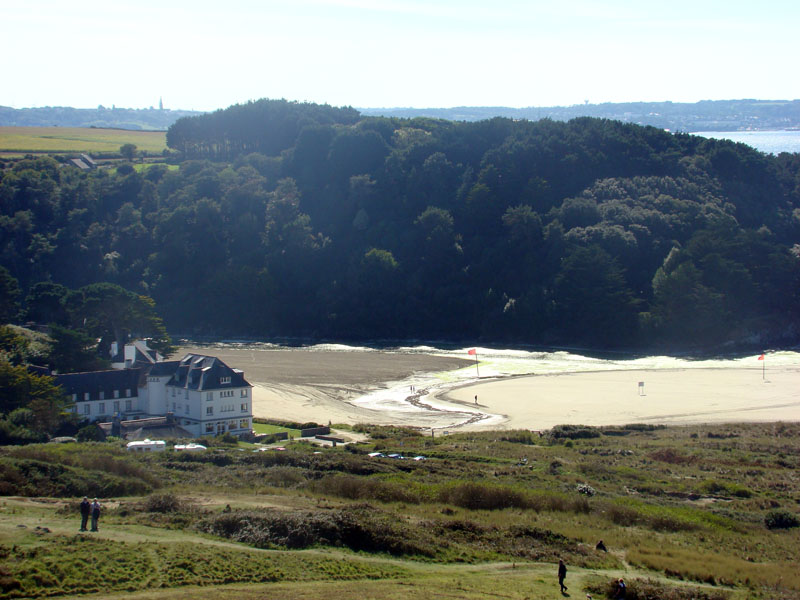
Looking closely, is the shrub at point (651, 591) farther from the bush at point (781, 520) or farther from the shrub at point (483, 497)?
the bush at point (781, 520)

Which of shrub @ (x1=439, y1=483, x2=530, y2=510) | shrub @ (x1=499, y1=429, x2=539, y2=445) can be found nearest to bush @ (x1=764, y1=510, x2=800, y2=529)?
shrub @ (x1=439, y1=483, x2=530, y2=510)

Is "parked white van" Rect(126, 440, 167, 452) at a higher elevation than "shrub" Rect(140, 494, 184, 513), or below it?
below

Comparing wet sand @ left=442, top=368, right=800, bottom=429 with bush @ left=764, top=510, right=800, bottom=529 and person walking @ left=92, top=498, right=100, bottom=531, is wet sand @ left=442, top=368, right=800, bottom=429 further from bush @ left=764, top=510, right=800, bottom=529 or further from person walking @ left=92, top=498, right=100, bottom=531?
person walking @ left=92, top=498, right=100, bottom=531

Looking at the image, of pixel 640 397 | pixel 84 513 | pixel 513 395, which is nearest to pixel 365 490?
pixel 84 513

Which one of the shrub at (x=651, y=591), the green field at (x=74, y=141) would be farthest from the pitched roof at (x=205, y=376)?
the green field at (x=74, y=141)

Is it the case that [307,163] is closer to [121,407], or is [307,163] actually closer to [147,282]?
[147,282]

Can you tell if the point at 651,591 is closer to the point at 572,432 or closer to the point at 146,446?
the point at 146,446

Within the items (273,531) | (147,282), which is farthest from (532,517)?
(147,282)
